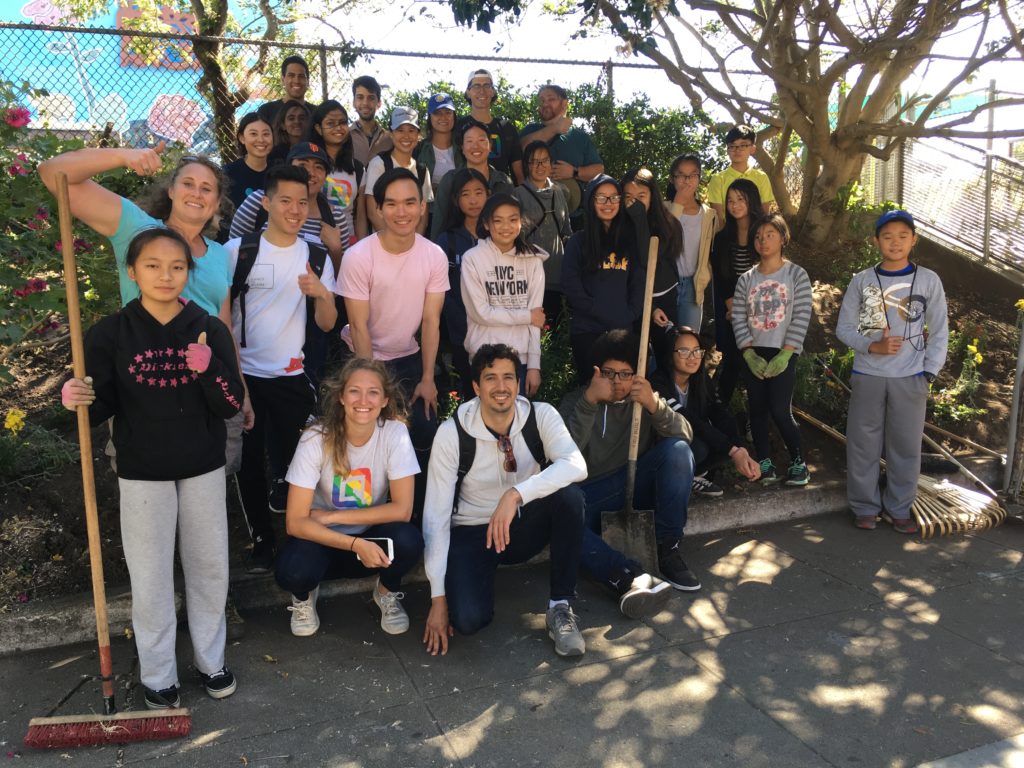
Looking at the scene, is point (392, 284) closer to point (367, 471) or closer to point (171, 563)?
point (367, 471)

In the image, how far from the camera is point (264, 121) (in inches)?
210

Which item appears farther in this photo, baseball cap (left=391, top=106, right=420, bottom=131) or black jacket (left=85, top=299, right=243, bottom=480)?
baseball cap (left=391, top=106, right=420, bottom=131)

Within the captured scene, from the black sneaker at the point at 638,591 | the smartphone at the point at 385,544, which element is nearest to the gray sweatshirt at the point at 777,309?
the black sneaker at the point at 638,591

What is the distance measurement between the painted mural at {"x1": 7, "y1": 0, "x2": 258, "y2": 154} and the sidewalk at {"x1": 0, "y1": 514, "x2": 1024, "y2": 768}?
4596 mm

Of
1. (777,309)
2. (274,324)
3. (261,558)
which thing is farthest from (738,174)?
(261,558)

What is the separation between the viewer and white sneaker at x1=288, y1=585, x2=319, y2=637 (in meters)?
3.88

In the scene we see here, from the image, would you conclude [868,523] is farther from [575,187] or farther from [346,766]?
[346,766]

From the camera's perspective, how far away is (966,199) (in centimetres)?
964

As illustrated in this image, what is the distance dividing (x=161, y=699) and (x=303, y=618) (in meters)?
0.77

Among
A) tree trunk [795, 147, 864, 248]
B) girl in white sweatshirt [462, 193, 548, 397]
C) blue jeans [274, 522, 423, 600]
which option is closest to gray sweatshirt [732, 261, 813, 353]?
girl in white sweatshirt [462, 193, 548, 397]

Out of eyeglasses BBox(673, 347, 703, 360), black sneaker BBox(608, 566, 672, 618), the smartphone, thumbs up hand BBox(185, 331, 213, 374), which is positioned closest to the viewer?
thumbs up hand BBox(185, 331, 213, 374)

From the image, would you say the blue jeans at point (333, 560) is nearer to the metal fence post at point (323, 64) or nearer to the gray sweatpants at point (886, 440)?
the gray sweatpants at point (886, 440)

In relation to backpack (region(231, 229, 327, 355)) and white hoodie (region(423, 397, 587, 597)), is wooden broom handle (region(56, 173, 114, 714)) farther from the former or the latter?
white hoodie (region(423, 397, 587, 597))

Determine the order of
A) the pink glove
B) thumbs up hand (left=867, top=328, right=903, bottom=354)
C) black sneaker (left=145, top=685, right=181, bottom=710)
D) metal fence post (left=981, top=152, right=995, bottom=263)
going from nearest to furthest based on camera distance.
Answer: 1. the pink glove
2. black sneaker (left=145, top=685, right=181, bottom=710)
3. thumbs up hand (left=867, top=328, right=903, bottom=354)
4. metal fence post (left=981, top=152, right=995, bottom=263)
